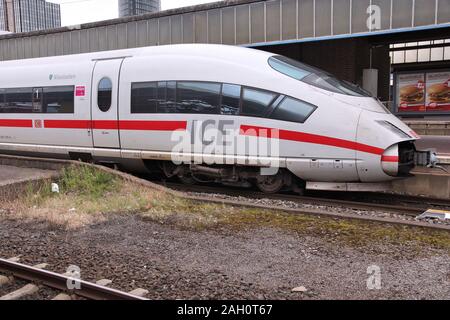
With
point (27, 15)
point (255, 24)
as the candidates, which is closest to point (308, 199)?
point (255, 24)

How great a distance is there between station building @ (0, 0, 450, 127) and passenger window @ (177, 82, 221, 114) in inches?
302

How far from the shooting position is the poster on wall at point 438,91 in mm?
20703

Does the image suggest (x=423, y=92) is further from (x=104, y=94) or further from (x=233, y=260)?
(x=233, y=260)

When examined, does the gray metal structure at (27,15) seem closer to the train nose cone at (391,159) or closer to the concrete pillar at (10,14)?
the concrete pillar at (10,14)

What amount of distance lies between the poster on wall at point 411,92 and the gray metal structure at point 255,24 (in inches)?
316

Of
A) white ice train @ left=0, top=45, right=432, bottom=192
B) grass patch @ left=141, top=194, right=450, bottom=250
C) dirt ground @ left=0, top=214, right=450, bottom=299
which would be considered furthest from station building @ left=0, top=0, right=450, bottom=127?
dirt ground @ left=0, top=214, right=450, bottom=299

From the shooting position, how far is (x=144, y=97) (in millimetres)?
9898

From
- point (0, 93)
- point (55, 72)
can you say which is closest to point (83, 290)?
point (55, 72)

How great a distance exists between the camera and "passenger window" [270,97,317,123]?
8.10 m

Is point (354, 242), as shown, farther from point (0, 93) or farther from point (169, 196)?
point (0, 93)

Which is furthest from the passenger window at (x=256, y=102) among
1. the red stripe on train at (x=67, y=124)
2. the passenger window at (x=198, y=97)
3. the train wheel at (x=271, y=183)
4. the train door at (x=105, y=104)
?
the red stripe on train at (x=67, y=124)

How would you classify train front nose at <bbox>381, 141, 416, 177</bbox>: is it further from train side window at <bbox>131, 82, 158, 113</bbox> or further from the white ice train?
train side window at <bbox>131, 82, 158, 113</bbox>

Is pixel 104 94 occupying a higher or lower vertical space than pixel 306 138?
higher

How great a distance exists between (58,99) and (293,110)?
6.19m
